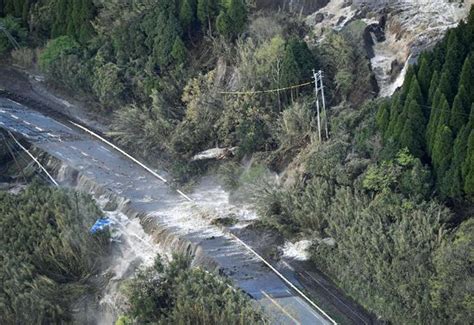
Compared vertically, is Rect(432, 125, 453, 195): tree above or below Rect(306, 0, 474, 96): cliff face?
below

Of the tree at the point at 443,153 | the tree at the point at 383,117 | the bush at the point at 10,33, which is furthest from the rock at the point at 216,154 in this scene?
the bush at the point at 10,33

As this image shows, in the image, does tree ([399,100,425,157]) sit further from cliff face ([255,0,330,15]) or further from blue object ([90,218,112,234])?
blue object ([90,218,112,234])

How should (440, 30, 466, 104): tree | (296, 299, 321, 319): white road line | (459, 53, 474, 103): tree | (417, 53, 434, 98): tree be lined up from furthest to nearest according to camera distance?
(417, 53, 434, 98): tree
(440, 30, 466, 104): tree
(459, 53, 474, 103): tree
(296, 299, 321, 319): white road line

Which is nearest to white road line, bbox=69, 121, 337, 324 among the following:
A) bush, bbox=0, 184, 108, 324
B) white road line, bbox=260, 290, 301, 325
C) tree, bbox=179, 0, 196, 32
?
white road line, bbox=260, 290, 301, 325

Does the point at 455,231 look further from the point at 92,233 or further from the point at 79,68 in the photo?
the point at 79,68

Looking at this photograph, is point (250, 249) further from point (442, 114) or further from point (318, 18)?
point (318, 18)

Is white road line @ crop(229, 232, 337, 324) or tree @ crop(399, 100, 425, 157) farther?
tree @ crop(399, 100, 425, 157)

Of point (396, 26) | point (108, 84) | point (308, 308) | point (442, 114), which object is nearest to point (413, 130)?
point (442, 114)
